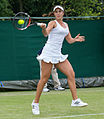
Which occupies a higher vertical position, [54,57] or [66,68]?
[54,57]

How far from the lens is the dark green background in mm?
11773

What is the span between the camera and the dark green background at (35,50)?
38.6 ft

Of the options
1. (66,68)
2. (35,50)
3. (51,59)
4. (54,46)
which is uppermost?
(54,46)

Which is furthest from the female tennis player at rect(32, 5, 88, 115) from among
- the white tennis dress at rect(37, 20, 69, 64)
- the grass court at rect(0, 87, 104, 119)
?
the grass court at rect(0, 87, 104, 119)

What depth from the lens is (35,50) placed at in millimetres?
11992

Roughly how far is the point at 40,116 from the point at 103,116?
0.99 meters

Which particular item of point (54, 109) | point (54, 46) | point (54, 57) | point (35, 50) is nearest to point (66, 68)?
point (54, 57)

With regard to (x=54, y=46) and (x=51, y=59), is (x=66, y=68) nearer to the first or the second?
(x=51, y=59)

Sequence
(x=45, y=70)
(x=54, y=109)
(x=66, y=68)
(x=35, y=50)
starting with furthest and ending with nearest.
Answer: (x=35, y=50)
(x=54, y=109)
(x=66, y=68)
(x=45, y=70)

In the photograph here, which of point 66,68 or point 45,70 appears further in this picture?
point 66,68

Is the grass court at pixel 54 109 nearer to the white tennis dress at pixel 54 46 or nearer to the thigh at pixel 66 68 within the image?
the thigh at pixel 66 68

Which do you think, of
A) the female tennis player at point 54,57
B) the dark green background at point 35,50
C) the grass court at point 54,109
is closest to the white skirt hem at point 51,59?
the female tennis player at point 54,57

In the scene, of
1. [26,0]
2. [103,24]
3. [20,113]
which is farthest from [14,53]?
[26,0]

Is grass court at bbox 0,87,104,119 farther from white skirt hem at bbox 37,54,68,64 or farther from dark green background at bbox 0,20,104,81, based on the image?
dark green background at bbox 0,20,104,81
